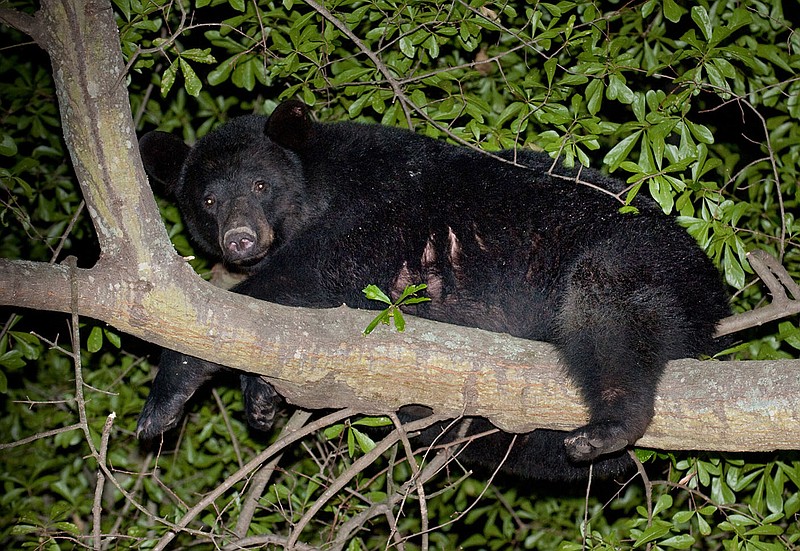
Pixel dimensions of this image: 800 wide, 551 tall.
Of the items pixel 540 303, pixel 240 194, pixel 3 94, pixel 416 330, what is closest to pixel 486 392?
pixel 416 330

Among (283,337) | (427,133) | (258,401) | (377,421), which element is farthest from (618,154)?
(258,401)

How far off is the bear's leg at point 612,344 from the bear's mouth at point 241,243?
1.94 meters

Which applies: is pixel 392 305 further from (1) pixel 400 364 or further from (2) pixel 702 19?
(2) pixel 702 19

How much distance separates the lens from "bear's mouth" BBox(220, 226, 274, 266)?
210 inches

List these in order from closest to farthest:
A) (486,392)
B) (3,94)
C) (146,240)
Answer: (146,240), (486,392), (3,94)

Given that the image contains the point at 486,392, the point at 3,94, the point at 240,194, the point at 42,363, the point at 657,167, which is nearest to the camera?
the point at 486,392

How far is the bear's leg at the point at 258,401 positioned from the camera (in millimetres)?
5219

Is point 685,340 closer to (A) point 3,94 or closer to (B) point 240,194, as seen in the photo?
(B) point 240,194

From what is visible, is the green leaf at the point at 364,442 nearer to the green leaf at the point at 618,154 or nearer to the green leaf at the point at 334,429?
the green leaf at the point at 334,429

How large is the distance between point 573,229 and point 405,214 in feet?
3.44

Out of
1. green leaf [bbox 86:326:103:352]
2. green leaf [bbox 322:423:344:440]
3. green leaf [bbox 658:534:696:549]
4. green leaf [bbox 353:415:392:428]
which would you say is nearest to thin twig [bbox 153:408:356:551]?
green leaf [bbox 353:415:392:428]

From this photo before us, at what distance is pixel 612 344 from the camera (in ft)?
14.8

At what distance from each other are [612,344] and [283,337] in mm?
1725

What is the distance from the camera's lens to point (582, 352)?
4434 millimetres
